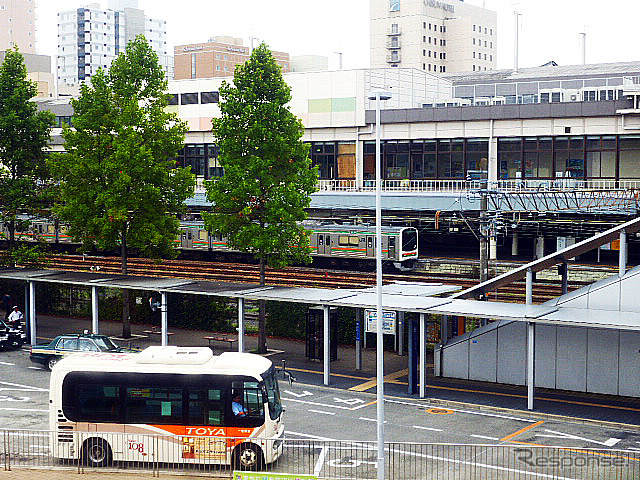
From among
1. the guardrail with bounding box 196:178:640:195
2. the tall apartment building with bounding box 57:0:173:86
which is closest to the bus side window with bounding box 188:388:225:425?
the guardrail with bounding box 196:178:640:195

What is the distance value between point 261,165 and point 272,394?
15.7 metres

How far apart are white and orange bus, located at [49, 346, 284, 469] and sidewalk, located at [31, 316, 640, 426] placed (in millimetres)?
9500

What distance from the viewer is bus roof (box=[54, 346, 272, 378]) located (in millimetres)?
21875

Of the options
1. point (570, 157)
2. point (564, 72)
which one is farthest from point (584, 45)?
point (570, 157)

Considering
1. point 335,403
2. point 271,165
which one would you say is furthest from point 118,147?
point 335,403

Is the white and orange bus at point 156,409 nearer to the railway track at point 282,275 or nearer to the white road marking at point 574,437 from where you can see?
the white road marking at point 574,437

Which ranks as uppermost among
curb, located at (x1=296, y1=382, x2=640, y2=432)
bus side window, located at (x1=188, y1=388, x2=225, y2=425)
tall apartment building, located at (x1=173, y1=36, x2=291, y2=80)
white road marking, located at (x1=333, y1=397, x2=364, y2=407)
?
tall apartment building, located at (x1=173, y1=36, x2=291, y2=80)

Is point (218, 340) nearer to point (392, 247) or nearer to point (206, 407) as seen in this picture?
point (206, 407)

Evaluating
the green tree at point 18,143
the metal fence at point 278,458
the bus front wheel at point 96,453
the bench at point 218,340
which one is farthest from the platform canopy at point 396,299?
the bus front wheel at point 96,453

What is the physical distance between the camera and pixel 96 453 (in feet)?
71.2

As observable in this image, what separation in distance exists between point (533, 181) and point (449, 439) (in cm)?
3002

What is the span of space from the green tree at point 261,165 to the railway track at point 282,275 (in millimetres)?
9121

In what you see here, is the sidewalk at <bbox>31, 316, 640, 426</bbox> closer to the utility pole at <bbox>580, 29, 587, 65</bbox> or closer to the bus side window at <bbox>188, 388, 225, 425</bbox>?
the bus side window at <bbox>188, 388, 225, 425</bbox>

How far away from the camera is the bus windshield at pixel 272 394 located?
21.8 m
